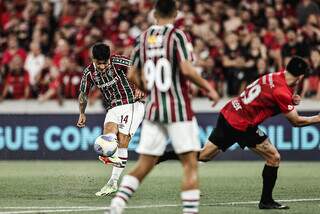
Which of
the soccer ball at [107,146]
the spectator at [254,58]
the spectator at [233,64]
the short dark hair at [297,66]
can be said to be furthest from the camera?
the spectator at [233,64]

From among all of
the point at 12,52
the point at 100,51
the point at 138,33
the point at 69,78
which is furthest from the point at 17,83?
the point at 100,51

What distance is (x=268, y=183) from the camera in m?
11.1

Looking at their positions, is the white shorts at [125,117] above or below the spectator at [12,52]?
below

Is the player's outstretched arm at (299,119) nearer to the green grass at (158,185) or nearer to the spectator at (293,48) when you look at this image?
the green grass at (158,185)

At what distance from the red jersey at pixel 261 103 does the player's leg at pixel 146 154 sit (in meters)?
2.36

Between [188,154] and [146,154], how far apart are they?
0.41 m

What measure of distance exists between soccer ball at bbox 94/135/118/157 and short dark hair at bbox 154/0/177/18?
12.8 feet

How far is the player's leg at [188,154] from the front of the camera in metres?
8.69

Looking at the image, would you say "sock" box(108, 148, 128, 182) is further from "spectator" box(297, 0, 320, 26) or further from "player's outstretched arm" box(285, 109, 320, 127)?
"spectator" box(297, 0, 320, 26)

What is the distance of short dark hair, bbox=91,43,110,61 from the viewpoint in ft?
39.7

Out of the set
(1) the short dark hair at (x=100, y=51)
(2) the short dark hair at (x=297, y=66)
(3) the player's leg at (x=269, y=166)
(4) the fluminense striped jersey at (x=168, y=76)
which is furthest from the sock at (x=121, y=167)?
(4) the fluminense striped jersey at (x=168, y=76)

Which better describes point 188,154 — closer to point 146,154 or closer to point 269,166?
point 146,154

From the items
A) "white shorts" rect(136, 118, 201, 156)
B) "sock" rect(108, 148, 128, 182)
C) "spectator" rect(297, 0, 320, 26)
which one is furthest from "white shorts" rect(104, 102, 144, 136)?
"spectator" rect(297, 0, 320, 26)

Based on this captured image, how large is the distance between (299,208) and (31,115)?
32.8 feet
